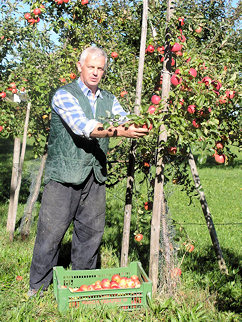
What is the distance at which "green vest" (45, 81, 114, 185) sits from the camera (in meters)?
2.96

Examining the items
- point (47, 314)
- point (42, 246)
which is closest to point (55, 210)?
point (42, 246)

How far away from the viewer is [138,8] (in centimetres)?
362

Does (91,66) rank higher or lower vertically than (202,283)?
higher

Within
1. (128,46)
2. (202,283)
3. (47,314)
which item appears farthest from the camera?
(128,46)

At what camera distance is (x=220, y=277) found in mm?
3498

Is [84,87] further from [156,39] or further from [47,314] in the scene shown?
[47,314]

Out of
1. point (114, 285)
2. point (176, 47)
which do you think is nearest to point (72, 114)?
point (176, 47)

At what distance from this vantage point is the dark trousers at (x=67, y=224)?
309cm

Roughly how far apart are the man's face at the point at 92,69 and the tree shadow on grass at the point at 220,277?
6.14 ft

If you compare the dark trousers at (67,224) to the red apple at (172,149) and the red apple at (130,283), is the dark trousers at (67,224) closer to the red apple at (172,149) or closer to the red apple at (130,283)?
the red apple at (130,283)

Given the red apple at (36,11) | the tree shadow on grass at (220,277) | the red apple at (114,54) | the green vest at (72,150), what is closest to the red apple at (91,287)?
the green vest at (72,150)

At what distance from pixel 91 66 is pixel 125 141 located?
96cm

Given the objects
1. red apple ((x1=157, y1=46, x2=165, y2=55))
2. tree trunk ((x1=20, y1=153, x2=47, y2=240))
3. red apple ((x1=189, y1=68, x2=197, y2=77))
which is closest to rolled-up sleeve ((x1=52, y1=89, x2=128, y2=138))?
red apple ((x1=189, y1=68, x2=197, y2=77))

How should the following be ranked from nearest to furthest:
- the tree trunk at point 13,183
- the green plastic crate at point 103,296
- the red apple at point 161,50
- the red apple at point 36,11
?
the green plastic crate at point 103,296 < the red apple at point 161,50 < the red apple at point 36,11 < the tree trunk at point 13,183
